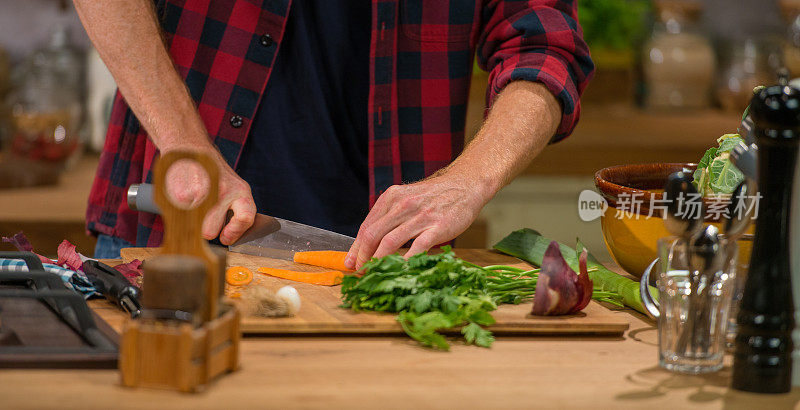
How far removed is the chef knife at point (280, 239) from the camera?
1503 millimetres

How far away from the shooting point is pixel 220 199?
1507 millimetres

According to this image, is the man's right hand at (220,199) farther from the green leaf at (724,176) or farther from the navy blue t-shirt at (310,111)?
the green leaf at (724,176)

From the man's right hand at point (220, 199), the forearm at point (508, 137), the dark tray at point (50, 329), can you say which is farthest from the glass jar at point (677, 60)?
the dark tray at point (50, 329)

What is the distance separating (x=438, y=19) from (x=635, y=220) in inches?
27.7

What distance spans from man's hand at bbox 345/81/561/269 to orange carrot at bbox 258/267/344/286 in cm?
6

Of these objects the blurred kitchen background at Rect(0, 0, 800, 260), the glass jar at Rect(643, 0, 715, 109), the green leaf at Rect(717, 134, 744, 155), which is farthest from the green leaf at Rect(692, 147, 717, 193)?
the glass jar at Rect(643, 0, 715, 109)

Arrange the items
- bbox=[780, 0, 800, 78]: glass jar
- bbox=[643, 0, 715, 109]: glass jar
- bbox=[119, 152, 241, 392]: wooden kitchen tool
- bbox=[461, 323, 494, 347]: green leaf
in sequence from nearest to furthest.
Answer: bbox=[119, 152, 241, 392]: wooden kitchen tool
bbox=[461, 323, 494, 347]: green leaf
bbox=[780, 0, 800, 78]: glass jar
bbox=[643, 0, 715, 109]: glass jar

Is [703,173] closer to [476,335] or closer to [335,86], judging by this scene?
[476,335]

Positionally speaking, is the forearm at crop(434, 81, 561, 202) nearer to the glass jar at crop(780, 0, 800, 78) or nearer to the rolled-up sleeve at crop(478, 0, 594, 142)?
the rolled-up sleeve at crop(478, 0, 594, 142)

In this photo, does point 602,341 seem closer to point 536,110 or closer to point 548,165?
point 536,110

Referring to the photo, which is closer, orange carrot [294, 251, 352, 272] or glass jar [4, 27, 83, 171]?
Result: orange carrot [294, 251, 352, 272]

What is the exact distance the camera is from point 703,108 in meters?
3.75

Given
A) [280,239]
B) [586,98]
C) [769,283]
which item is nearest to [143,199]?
[280,239]

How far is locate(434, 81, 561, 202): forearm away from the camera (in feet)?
5.10
